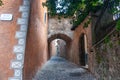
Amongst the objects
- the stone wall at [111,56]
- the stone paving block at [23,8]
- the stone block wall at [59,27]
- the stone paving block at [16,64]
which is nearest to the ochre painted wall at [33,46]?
the stone paving block at [16,64]

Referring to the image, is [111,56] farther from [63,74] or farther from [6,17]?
[63,74]

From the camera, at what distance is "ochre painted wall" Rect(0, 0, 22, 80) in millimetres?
4539

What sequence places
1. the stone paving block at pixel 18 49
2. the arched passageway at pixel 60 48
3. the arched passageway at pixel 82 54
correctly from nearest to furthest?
the stone paving block at pixel 18 49 < the arched passageway at pixel 82 54 < the arched passageway at pixel 60 48

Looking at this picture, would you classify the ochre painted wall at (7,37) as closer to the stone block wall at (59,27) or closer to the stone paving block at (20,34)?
the stone paving block at (20,34)

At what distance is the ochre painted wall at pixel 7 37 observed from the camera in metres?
4.54

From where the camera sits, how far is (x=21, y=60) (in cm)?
461

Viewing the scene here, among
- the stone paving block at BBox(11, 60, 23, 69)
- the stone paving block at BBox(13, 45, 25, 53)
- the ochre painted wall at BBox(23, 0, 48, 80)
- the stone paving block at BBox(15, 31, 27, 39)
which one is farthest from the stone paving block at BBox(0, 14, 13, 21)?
the stone paving block at BBox(11, 60, 23, 69)

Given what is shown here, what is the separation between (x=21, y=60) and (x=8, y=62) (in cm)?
33

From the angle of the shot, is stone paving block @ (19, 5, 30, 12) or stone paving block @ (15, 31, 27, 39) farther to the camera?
stone paving block @ (19, 5, 30, 12)

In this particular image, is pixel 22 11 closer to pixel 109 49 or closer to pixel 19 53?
pixel 19 53

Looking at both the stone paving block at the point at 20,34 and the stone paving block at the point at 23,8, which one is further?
the stone paving block at the point at 23,8

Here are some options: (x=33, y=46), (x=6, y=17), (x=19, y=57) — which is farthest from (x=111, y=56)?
(x=6, y=17)

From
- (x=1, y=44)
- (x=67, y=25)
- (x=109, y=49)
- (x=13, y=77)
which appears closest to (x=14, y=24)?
(x=1, y=44)

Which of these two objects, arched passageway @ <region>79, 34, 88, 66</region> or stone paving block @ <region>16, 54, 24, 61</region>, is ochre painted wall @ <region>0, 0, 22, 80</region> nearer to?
stone paving block @ <region>16, 54, 24, 61</region>
